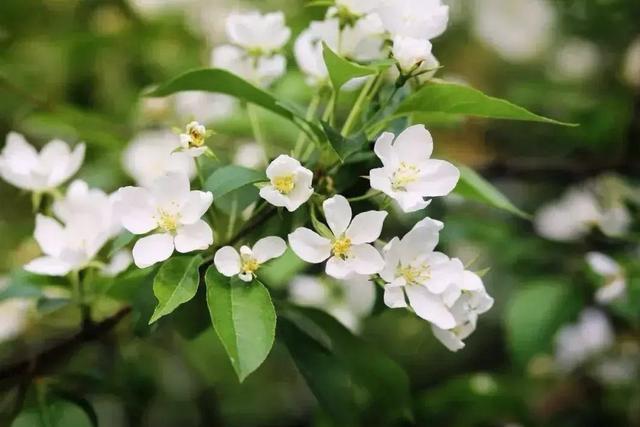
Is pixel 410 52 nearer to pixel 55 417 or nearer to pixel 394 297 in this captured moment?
pixel 394 297

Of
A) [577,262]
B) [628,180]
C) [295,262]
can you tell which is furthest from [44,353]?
[628,180]

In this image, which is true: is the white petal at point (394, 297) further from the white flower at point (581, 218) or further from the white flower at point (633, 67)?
the white flower at point (633, 67)

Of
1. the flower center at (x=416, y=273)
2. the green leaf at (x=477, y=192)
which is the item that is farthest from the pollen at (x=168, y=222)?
the green leaf at (x=477, y=192)

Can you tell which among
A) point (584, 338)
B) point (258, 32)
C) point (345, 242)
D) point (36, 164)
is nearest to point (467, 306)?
point (345, 242)

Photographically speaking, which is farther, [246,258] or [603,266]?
[603,266]

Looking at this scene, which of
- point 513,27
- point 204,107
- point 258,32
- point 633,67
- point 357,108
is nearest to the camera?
point 357,108

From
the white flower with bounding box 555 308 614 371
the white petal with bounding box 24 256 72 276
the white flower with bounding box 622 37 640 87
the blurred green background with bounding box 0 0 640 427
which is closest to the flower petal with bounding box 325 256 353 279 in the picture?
the blurred green background with bounding box 0 0 640 427

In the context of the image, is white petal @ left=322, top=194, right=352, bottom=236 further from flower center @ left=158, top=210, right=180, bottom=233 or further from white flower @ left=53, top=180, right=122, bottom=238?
white flower @ left=53, top=180, right=122, bottom=238
